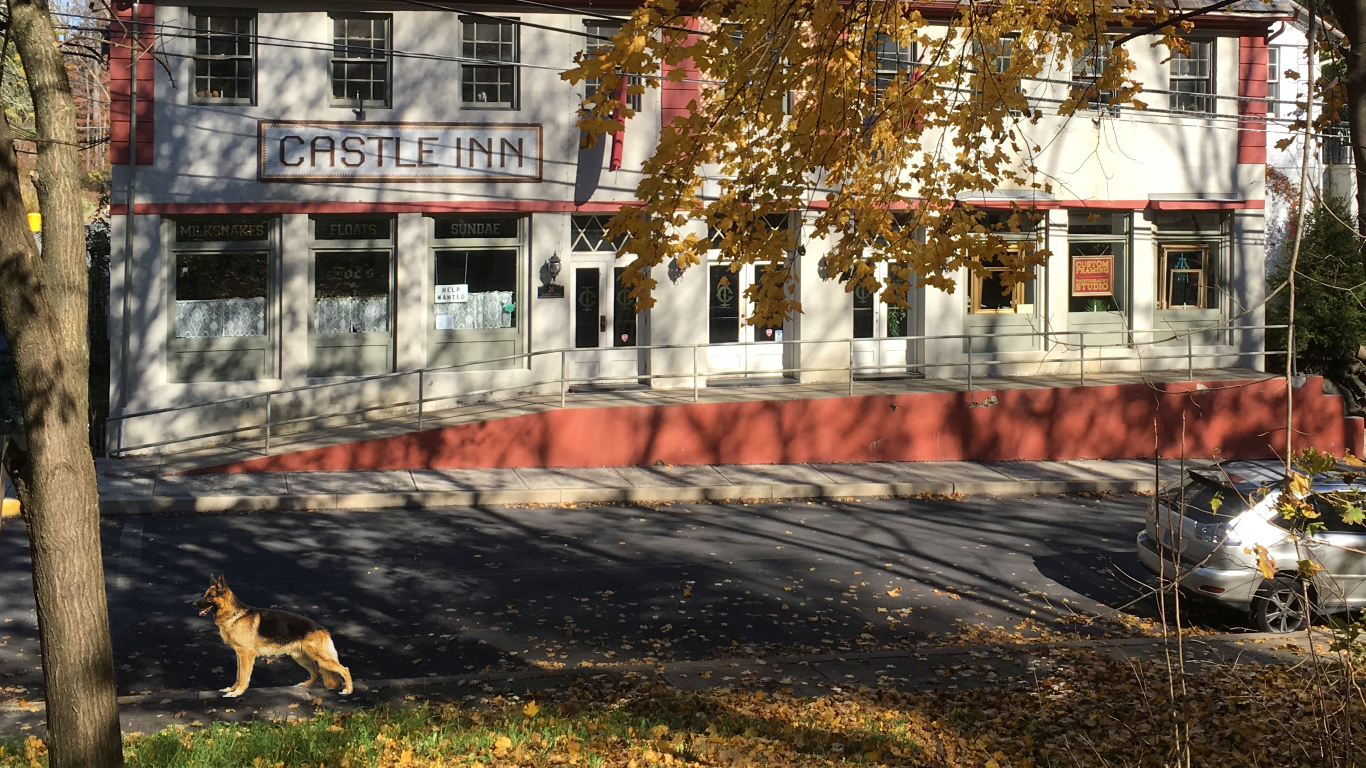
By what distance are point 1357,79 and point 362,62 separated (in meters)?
18.6

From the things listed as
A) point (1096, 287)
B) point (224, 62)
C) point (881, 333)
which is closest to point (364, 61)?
point (224, 62)

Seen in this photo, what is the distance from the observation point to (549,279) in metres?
22.5

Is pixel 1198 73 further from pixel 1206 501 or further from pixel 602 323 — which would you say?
pixel 1206 501

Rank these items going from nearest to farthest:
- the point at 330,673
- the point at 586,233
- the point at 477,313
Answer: the point at 330,673
the point at 477,313
the point at 586,233

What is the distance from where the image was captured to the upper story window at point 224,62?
837 inches

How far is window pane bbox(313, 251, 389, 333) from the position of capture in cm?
2184

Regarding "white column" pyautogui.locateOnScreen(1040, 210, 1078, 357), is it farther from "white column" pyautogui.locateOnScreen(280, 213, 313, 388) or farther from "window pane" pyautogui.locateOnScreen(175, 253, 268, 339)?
"window pane" pyautogui.locateOnScreen(175, 253, 268, 339)

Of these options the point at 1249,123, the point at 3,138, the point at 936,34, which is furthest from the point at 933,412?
the point at 3,138

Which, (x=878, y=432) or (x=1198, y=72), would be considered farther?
(x=1198, y=72)

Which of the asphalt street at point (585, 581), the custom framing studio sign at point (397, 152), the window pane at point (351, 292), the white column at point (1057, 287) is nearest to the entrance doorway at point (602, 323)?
the custom framing studio sign at point (397, 152)

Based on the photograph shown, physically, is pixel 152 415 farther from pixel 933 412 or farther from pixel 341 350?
pixel 933 412

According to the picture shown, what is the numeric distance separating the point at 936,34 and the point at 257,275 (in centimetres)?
1250

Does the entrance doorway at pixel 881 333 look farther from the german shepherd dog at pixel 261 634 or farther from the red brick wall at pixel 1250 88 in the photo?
the german shepherd dog at pixel 261 634

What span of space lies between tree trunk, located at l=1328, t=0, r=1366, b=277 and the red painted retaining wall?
14.2 metres
